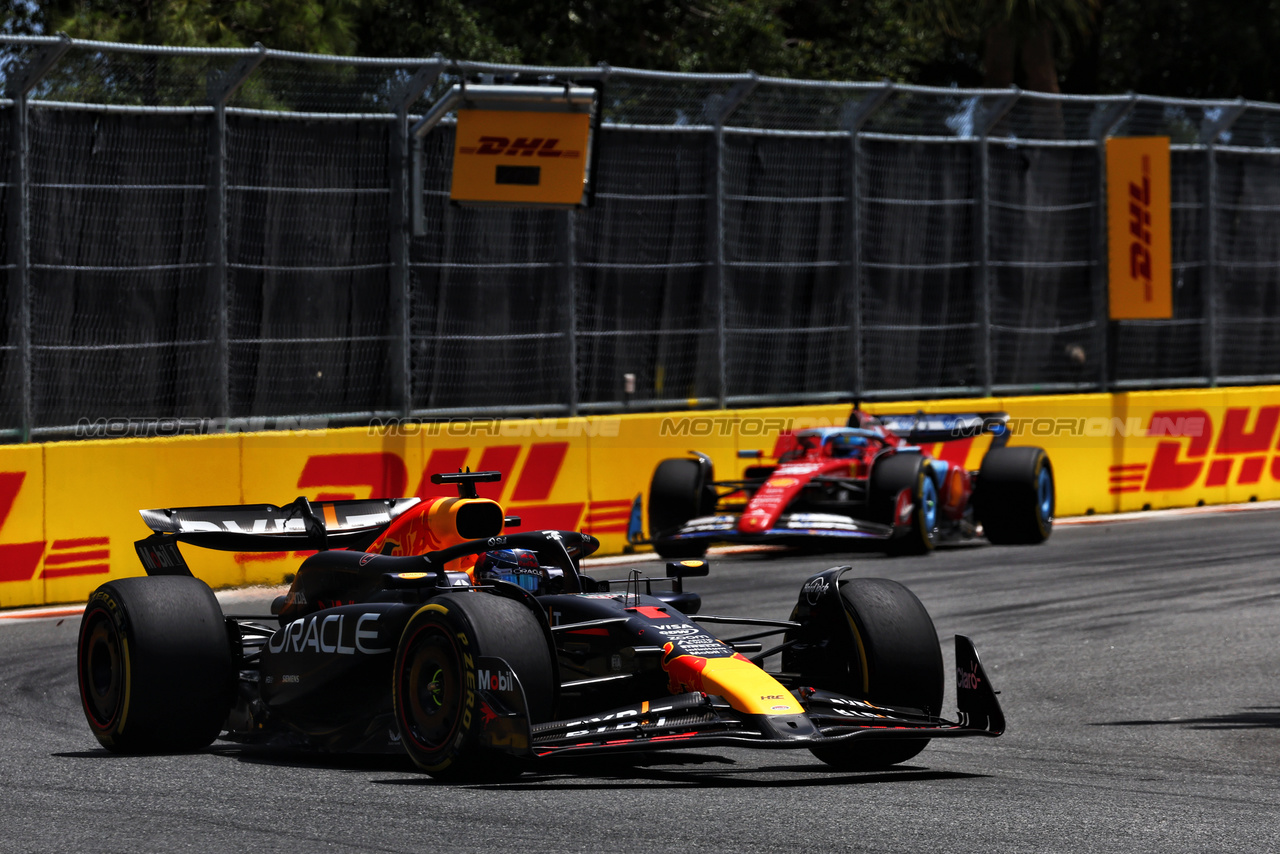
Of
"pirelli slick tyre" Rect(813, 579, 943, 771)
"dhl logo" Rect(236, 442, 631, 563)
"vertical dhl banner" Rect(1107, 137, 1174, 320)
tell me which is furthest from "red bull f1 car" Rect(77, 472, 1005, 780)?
"vertical dhl banner" Rect(1107, 137, 1174, 320)

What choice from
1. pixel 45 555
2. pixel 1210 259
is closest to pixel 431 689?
pixel 45 555

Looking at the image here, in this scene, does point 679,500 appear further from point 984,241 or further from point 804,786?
point 804,786

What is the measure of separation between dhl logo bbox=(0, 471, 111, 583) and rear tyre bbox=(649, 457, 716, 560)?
13.6 feet

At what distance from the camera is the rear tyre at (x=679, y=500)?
14.0 metres

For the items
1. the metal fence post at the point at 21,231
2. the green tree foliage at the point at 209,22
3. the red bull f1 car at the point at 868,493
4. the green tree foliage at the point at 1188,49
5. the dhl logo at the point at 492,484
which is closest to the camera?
the metal fence post at the point at 21,231

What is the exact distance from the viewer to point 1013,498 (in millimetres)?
14586

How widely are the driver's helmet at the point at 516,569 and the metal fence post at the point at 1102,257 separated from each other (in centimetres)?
1249

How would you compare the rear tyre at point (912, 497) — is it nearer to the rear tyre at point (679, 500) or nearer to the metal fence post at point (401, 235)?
the rear tyre at point (679, 500)

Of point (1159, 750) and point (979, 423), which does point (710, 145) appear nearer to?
point (979, 423)

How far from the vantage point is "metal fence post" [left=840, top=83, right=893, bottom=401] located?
16.3 m

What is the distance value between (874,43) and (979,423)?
13943 millimetres

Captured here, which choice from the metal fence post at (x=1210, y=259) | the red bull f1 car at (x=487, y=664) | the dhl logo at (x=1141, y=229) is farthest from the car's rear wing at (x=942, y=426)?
the red bull f1 car at (x=487, y=664)

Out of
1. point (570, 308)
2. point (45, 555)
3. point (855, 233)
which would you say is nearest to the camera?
point (45, 555)

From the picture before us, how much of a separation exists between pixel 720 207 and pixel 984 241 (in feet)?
10.6
